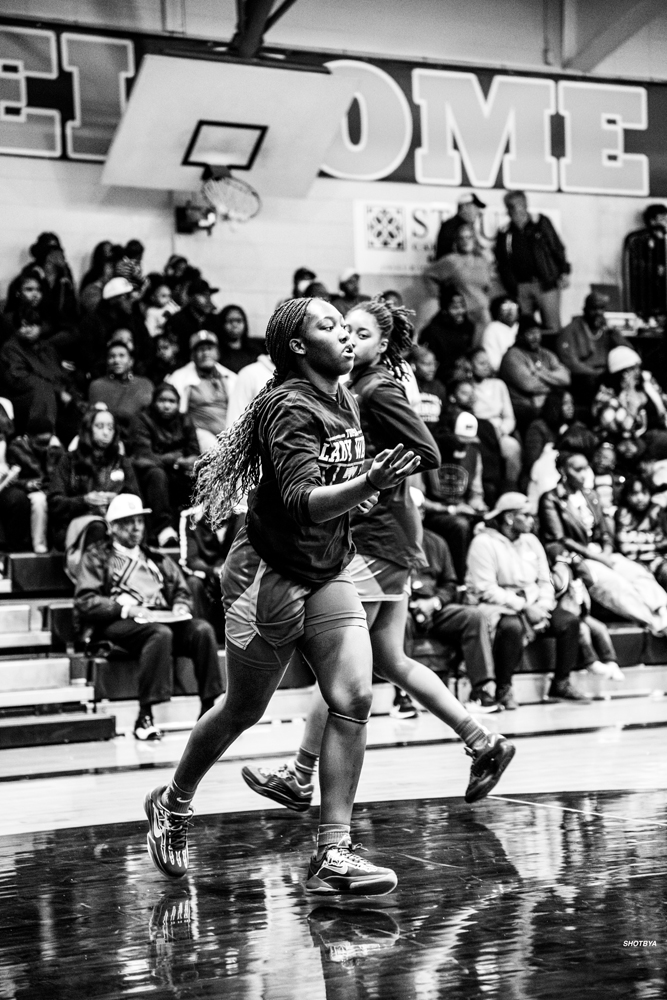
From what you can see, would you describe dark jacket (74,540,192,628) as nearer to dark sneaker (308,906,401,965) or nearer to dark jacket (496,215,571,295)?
dark sneaker (308,906,401,965)

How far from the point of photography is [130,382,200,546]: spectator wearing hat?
866 cm

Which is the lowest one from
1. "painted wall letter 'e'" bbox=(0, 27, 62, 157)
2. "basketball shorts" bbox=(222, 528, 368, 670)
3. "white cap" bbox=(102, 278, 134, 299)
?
"basketball shorts" bbox=(222, 528, 368, 670)

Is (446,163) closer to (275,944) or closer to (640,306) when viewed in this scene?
(640,306)

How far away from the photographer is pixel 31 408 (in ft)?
31.6

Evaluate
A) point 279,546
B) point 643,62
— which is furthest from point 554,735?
point 643,62

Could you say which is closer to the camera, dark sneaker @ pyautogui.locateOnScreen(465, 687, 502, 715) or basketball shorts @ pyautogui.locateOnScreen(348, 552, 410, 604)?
basketball shorts @ pyautogui.locateOnScreen(348, 552, 410, 604)

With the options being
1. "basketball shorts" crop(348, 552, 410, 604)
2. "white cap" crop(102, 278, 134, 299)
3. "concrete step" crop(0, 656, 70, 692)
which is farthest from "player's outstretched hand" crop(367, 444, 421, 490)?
"white cap" crop(102, 278, 134, 299)

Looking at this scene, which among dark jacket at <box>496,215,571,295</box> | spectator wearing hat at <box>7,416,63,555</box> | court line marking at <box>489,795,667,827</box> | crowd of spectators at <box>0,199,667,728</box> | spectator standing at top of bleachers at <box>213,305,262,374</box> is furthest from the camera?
dark jacket at <box>496,215,571,295</box>

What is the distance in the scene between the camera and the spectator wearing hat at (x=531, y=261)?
1309 cm

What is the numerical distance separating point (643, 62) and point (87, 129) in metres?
6.09

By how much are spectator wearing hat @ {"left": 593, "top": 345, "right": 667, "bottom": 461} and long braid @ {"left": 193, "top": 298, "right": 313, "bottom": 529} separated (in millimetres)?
7634

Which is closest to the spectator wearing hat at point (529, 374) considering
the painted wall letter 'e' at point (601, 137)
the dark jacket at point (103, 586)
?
the painted wall letter 'e' at point (601, 137)

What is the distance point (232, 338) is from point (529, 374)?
2560 millimetres

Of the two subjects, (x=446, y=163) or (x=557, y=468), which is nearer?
(x=557, y=468)
